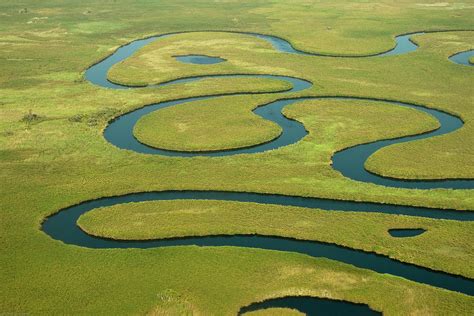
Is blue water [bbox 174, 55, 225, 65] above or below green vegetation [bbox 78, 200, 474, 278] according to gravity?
above

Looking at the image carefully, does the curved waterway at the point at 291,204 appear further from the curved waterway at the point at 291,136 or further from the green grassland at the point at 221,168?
the green grassland at the point at 221,168

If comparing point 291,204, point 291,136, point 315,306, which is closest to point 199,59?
point 291,136

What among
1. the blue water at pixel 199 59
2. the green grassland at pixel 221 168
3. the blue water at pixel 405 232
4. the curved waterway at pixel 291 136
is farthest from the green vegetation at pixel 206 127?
the blue water at pixel 199 59

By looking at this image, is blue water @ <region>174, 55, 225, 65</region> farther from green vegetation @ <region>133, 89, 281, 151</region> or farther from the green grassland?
green vegetation @ <region>133, 89, 281, 151</region>

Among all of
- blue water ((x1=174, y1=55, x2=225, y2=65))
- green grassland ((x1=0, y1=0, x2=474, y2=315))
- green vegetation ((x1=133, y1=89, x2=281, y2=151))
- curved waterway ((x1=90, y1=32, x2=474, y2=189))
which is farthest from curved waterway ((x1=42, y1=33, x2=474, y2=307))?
blue water ((x1=174, y1=55, x2=225, y2=65))

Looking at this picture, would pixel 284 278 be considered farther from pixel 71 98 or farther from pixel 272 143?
pixel 71 98

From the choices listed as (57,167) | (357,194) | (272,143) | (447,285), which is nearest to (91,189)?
(57,167)
